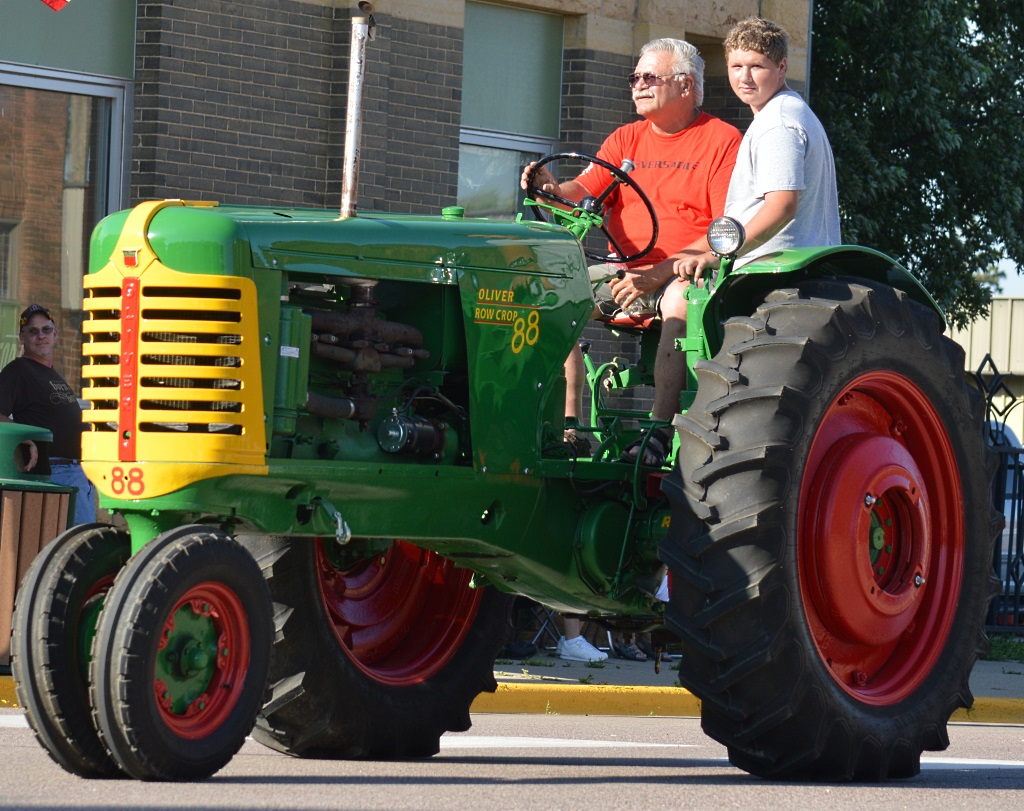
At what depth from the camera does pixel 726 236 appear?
7188 millimetres

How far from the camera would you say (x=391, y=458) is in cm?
689

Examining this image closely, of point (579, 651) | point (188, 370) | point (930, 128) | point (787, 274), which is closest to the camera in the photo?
point (188, 370)

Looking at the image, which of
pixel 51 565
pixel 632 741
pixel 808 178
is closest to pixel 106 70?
pixel 632 741

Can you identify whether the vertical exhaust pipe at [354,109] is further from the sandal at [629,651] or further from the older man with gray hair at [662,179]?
the sandal at [629,651]

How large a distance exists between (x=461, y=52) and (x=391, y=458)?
8.94m

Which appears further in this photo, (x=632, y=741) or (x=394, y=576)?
(x=632, y=741)

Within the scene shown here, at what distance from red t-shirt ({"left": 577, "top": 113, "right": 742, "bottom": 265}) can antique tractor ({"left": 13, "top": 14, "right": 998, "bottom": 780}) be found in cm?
Result: 34

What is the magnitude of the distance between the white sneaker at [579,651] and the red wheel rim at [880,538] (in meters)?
5.11

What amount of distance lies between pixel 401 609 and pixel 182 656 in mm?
2015

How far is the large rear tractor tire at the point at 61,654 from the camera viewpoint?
6105mm

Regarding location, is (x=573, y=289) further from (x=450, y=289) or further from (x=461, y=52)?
(x=461, y=52)

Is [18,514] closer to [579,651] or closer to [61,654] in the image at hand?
[579,651]

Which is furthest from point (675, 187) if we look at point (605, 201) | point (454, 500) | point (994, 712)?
point (994, 712)

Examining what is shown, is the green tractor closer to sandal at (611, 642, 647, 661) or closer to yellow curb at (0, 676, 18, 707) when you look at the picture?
yellow curb at (0, 676, 18, 707)
